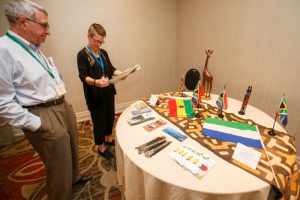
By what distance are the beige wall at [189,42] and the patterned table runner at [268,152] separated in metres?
1.05

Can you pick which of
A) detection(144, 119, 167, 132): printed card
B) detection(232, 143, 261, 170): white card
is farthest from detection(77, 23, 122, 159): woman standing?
detection(232, 143, 261, 170): white card

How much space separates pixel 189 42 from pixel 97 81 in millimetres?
2251

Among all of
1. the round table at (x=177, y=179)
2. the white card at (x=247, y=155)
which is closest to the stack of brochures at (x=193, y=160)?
the round table at (x=177, y=179)

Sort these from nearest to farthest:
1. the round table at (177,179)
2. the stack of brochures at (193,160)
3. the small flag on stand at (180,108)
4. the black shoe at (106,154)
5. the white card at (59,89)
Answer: the round table at (177,179), the stack of brochures at (193,160), the white card at (59,89), the small flag on stand at (180,108), the black shoe at (106,154)

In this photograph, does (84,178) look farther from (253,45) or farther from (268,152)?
(253,45)

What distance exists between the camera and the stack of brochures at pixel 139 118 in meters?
1.52

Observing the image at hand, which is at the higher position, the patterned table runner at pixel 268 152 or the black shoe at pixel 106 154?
the patterned table runner at pixel 268 152

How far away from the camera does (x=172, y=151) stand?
1168 mm

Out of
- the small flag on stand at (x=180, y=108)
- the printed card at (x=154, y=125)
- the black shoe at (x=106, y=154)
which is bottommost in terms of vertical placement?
the black shoe at (x=106, y=154)

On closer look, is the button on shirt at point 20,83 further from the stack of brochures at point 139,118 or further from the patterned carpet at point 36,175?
the patterned carpet at point 36,175

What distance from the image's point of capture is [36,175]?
1986 mm

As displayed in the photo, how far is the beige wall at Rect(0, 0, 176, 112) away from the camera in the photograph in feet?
8.62

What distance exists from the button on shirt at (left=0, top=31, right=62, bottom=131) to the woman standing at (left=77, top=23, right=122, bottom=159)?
527 mm

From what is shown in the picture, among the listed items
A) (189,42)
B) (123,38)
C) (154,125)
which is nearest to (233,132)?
(154,125)
